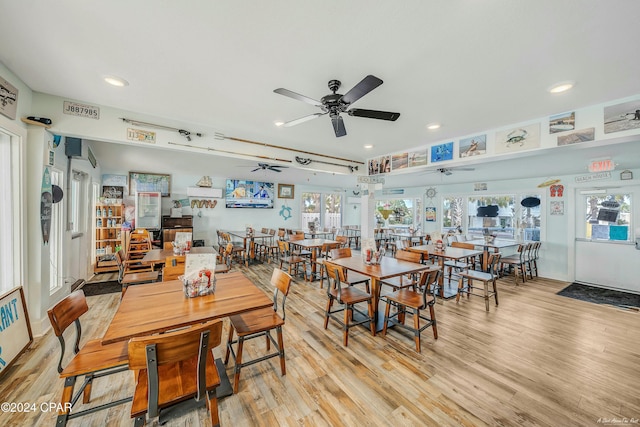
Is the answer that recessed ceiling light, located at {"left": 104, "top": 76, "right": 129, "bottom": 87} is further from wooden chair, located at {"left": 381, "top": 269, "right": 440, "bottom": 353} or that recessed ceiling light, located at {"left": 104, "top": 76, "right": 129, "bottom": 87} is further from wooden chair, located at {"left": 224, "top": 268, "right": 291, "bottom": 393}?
wooden chair, located at {"left": 381, "top": 269, "right": 440, "bottom": 353}

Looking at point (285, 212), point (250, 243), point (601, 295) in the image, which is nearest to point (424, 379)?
point (601, 295)

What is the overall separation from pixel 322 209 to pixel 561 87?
7884 millimetres

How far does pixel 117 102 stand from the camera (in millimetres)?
2865

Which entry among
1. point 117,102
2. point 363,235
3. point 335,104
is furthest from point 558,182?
point 117,102

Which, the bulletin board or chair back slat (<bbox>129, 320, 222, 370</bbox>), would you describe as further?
the bulletin board

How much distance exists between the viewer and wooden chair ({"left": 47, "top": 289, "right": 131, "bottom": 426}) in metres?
1.39

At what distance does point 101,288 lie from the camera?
431cm

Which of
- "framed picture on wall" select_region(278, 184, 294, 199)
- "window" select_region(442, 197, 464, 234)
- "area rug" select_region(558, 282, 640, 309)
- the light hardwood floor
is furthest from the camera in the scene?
"framed picture on wall" select_region(278, 184, 294, 199)

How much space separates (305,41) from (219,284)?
2129mm

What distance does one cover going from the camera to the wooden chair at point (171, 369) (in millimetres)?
1172

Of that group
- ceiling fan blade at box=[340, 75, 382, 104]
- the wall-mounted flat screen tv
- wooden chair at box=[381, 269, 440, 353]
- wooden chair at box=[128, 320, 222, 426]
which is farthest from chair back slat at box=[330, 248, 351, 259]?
the wall-mounted flat screen tv

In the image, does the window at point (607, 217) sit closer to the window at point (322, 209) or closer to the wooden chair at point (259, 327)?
the window at point (322, 209)

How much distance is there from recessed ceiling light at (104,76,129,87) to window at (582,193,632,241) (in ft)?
26.2

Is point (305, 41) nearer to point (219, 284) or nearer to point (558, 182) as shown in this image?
point (219, 284)
